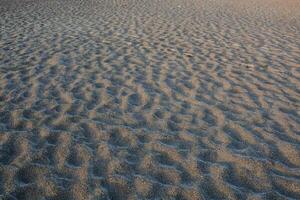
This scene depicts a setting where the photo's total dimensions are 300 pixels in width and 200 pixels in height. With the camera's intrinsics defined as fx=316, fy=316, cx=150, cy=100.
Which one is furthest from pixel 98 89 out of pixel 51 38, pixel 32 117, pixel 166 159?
pixel 51 38

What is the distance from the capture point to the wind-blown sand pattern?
3658mm

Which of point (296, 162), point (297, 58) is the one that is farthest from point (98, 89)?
point (297, 58)

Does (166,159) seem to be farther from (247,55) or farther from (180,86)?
(247,55)

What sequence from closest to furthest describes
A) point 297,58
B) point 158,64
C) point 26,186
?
point 26,186, point 158,64, point 297,58

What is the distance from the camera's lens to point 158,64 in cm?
732

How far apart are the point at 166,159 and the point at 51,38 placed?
21.7 feet

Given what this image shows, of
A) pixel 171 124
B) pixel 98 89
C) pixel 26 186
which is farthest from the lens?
pixel 98 89

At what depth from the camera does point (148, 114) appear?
200 inches

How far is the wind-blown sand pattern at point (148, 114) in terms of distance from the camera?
366 centimetres

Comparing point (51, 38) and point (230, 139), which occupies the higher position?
point (230, 139)

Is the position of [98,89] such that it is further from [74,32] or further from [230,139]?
[74,32]

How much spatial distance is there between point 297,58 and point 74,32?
6.52 meters

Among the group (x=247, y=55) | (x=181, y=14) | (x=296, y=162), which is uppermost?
(x=296, y=162)

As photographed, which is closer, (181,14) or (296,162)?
(296,162)
